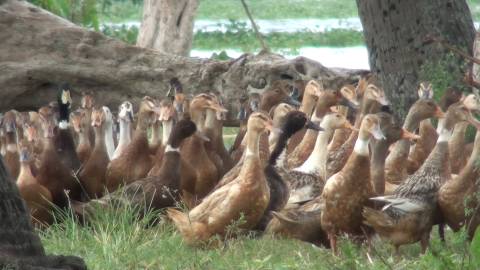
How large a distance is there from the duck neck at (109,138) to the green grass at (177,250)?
76.3 inches

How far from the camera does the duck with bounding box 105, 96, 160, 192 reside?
30.7ft

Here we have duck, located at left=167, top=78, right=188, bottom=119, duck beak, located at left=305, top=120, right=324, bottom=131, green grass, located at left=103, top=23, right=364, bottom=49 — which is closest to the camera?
duck beak, located at left=305, top=120, right=324, bottom=131

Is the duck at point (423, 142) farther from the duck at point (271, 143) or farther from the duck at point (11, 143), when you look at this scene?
the duck at point (11, 143)

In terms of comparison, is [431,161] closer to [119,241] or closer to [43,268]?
[119,241]

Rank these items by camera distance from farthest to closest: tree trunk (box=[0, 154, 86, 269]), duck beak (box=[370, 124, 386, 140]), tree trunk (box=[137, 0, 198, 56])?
tree trunk (box=[137, 0, 198, 56])
duck beak (box=[370, 124, 386, 140])
tree trunk (box=[0, 154, 86, 269])

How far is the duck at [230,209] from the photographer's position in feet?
25.5

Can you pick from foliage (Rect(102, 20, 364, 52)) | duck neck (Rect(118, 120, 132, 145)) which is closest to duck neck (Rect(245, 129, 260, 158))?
duck neck (Rect(118, 120, 132, 145))

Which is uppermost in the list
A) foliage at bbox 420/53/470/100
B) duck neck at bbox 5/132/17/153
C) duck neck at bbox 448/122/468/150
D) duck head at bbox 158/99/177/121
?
foliage at bbox 420/53/470/100

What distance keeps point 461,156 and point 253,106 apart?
2.30 metres

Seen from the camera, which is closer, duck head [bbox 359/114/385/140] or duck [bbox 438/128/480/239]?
duck [bbox 438/128/480/239]

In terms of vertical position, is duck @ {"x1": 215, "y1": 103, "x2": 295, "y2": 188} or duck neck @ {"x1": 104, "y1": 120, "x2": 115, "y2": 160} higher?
duck @ {"x1": 215, "y1": 103, "x2": 295, "y2": 188}

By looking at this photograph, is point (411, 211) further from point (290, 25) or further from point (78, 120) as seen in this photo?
point (290, 25)

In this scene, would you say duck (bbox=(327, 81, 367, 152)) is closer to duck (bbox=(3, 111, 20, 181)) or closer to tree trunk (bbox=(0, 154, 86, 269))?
duck (bbox=(3, 111, 20, 181))

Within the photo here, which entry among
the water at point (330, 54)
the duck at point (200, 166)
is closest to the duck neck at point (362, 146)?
the duck at point (200, 166)
